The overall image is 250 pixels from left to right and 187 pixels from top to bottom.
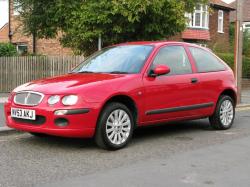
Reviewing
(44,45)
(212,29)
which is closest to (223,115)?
(44,45)

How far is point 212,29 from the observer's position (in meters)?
34.2

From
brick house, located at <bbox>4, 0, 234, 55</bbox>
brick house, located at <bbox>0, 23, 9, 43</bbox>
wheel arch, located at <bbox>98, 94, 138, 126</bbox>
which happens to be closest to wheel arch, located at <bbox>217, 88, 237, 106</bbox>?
wheel arch, located at <bbox>98, 94, 138, 126</bbox>

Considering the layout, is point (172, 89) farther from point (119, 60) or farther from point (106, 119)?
point (106, 119)

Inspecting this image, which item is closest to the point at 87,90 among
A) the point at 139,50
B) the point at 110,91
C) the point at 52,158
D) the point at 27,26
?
the point at 110,91

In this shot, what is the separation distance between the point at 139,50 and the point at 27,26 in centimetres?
1095

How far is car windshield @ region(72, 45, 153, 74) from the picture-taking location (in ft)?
25.6

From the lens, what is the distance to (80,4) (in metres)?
16.5

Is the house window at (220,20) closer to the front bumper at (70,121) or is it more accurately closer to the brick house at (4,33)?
the brick house at (4,33)

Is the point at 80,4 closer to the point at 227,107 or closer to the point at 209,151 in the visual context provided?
the point at 227,107

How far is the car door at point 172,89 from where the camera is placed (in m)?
7.71

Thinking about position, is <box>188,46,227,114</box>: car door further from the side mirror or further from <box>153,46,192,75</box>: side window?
the side mirror

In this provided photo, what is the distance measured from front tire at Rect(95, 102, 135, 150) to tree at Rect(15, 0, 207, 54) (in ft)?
27.5

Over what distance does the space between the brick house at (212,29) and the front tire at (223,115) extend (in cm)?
2035

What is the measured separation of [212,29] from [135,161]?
28807mm
